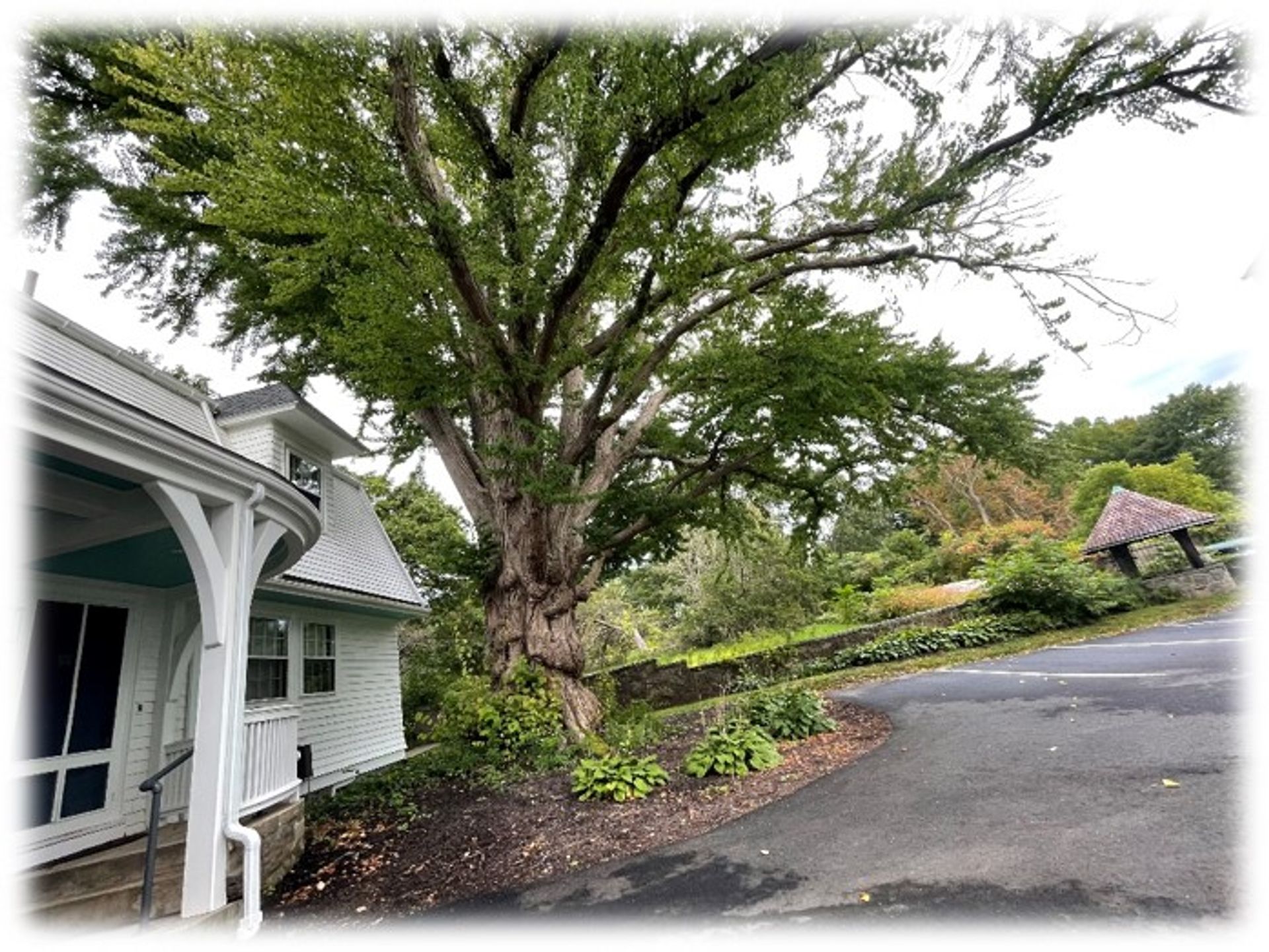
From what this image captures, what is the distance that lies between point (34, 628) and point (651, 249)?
670 cm

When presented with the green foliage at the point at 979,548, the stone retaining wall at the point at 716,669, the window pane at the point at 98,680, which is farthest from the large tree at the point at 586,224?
the green foliage at the point at 979,548

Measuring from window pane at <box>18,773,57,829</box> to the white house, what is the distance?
0.01 metres

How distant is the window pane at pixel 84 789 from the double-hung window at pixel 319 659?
3.87 meters

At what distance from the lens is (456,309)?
6.89m

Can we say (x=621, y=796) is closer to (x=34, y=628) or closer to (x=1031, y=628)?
(x=34, y=628)

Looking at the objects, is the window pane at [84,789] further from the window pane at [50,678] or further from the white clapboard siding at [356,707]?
the white clapboard siding at [356,707]

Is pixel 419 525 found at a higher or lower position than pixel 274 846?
higher

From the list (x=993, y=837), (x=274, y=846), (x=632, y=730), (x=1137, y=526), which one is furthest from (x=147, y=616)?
(x=1137, y=526)

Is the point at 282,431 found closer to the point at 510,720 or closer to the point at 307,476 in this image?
the point at 307,476

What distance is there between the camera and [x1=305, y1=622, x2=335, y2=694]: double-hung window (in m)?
8.96

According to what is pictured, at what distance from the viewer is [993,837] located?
11.6 ft

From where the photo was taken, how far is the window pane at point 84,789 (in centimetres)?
467

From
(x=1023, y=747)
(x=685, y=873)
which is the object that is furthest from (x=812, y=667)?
(x=685, y=873)

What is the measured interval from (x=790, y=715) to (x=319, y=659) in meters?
7.66
